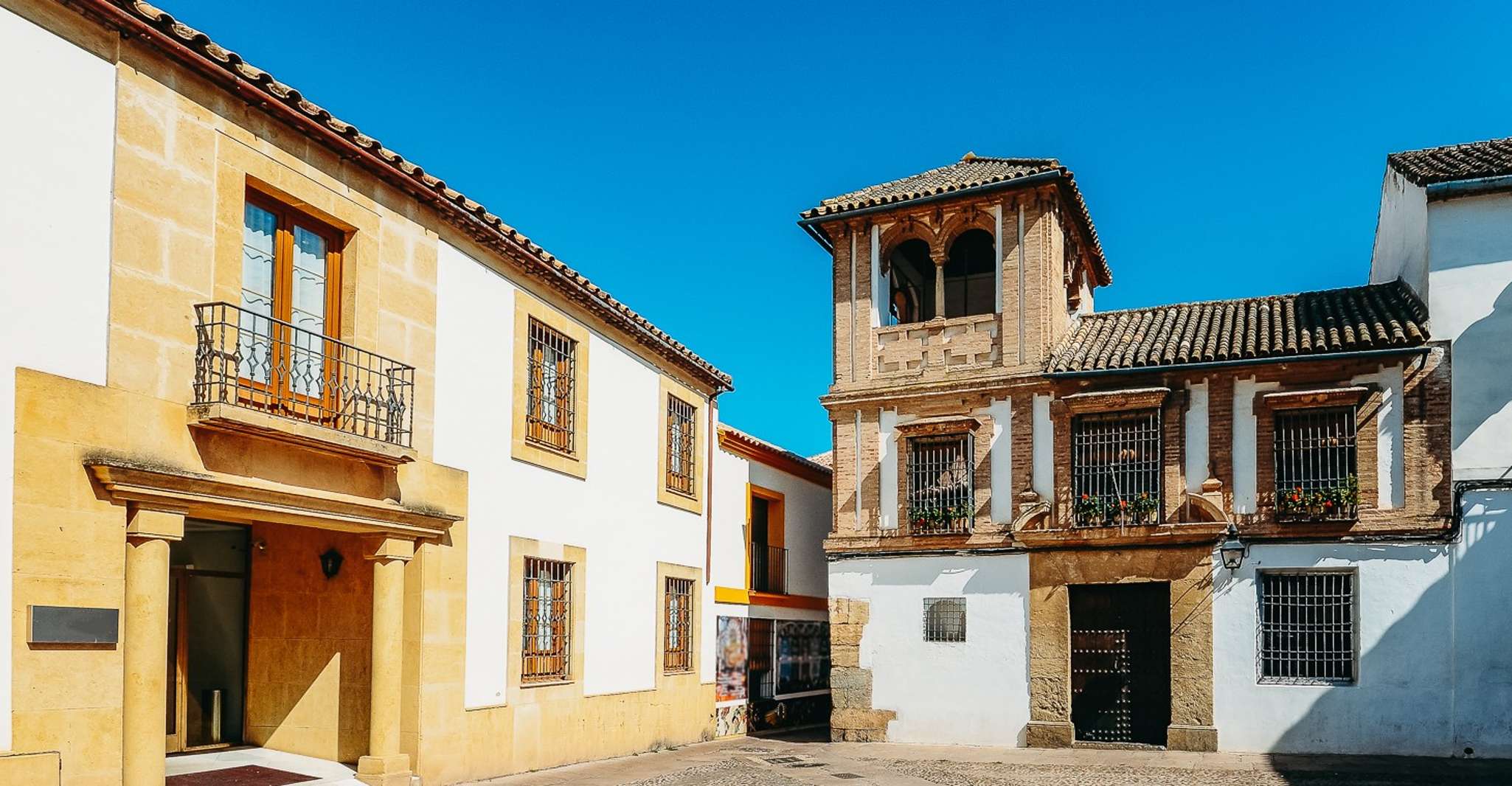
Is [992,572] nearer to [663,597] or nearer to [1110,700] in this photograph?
[1110,700]

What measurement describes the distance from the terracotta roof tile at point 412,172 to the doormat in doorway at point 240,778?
5376mm

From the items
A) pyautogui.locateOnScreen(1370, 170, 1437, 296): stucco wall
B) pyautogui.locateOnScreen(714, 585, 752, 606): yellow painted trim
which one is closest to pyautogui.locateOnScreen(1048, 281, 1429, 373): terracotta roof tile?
pyautogui.locateOnScreen(1370, 170, 1437, 296): stucco wall

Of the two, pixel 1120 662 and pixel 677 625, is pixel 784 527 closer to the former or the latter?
pixel 677 625

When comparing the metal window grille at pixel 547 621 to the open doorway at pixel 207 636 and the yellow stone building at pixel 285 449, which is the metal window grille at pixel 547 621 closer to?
the yellow stone building at pixel 285 449

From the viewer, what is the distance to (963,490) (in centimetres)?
1823

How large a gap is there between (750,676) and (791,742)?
1.79m

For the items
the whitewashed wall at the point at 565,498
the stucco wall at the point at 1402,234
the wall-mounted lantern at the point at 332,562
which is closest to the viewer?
the wall-mounted lantern at the point at 332,562

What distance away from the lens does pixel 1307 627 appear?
16156mm

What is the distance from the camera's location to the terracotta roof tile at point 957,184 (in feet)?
60.1

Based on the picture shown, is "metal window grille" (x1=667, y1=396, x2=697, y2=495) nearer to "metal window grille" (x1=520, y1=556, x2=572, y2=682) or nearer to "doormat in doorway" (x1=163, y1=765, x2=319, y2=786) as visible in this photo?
"metal window grille" (x1=520, y1=556, x2=572, y2=682)

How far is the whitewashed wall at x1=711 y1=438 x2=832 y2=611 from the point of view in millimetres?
19594

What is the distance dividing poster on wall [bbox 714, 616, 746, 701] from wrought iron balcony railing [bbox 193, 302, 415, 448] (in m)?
8.74

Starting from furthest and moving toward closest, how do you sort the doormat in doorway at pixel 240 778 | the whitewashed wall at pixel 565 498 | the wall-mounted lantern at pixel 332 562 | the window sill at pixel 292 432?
1. the whitewashed wall at pixel 565 498
2. the wall-mounted lantern at pixel 332 562
3. the doormat in doorway at pixel 240 778
4. the window sill at pixel 292 432

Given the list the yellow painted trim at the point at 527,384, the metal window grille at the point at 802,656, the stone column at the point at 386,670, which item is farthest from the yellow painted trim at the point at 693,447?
the stone column at the point at 386,670
